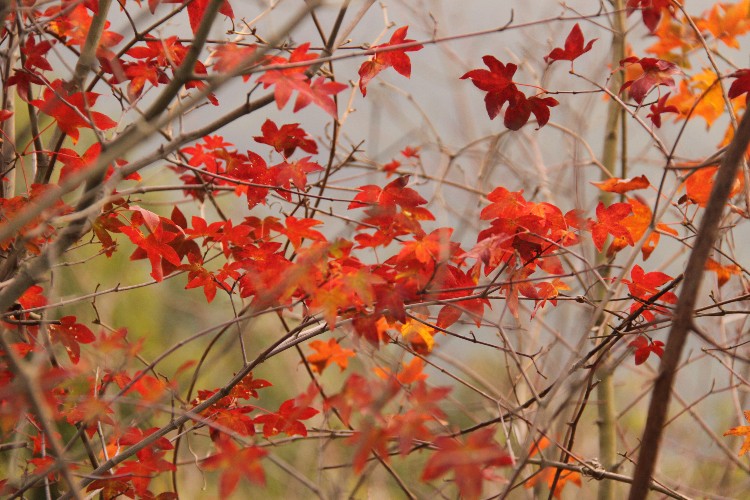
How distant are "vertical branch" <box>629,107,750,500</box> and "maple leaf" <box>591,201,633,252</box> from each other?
42cm

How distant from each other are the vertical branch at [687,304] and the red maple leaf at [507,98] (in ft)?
1.46

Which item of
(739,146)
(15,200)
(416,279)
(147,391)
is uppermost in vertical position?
(739,146)

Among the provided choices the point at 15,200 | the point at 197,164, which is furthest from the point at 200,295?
the point at 15,200

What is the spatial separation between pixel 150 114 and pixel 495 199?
58 centimetres

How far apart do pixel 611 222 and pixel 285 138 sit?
68cm

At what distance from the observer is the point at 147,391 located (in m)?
1.25

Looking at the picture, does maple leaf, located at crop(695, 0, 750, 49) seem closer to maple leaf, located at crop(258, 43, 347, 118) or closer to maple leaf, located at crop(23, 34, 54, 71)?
maple leaf, located at crop(258, 43, 347, 118)

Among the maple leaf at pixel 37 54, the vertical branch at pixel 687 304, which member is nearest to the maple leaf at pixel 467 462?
the vertical branch at pixel 687 304

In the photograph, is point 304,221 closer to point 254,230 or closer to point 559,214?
point 254,230

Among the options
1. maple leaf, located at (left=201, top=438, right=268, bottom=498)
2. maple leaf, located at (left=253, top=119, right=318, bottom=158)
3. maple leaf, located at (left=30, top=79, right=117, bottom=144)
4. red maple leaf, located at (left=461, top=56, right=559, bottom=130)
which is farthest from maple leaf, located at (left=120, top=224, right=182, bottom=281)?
red maple leaf, located at (left=461, top=56, right=559, bottom=130)

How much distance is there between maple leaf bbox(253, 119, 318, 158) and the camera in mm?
1475

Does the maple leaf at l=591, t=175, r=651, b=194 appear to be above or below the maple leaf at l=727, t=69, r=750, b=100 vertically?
below

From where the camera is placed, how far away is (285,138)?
4.91 ft

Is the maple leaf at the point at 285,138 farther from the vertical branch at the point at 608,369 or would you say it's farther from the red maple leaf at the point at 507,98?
the vertical branch at the point at 608,369
